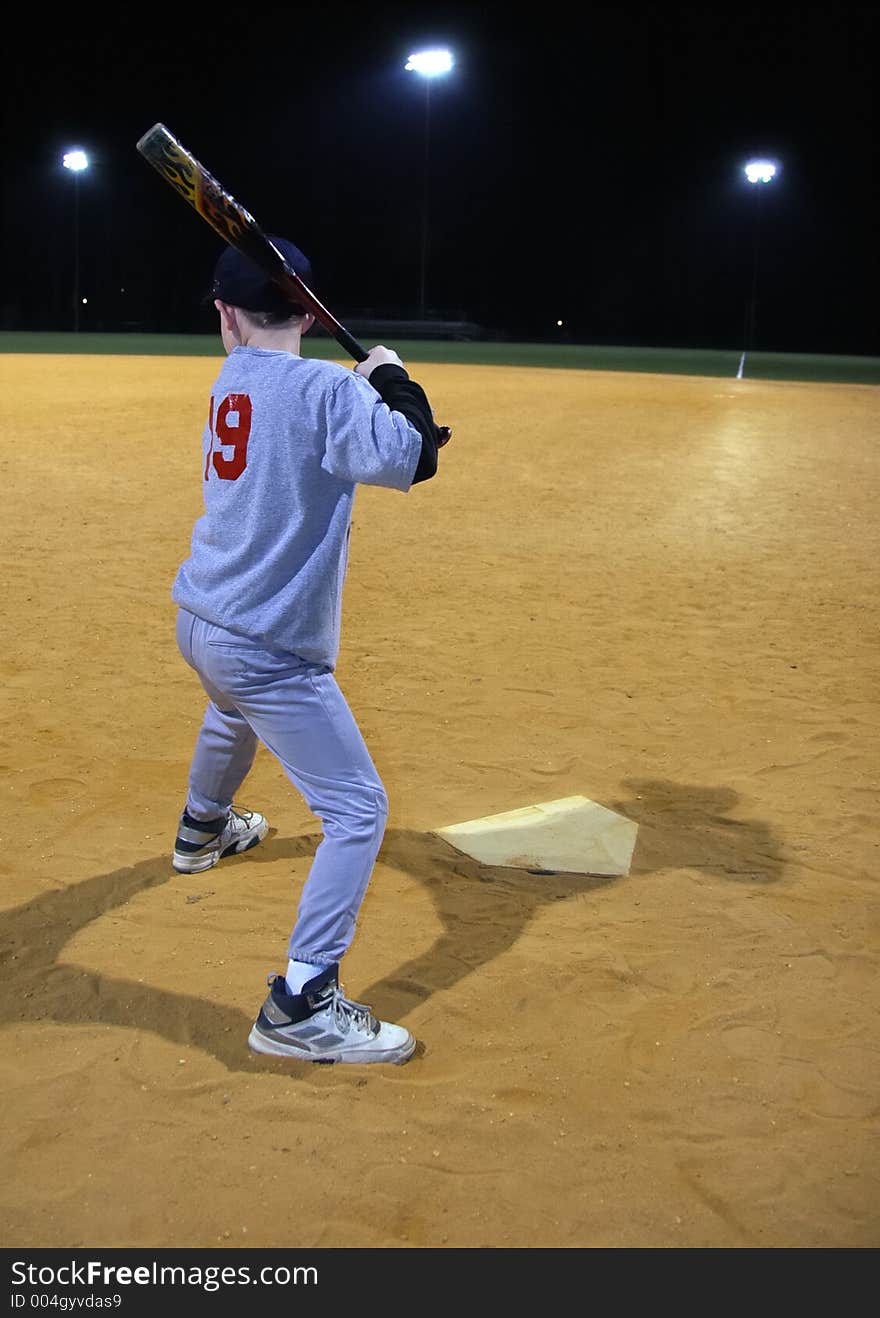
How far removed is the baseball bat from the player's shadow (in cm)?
171

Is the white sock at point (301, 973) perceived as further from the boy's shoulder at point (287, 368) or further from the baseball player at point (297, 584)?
the boy's shoulder at point (287, 368)

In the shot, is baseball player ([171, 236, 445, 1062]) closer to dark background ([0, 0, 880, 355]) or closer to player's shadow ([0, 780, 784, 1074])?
player's shadow ([0, 780, 784, 1074])

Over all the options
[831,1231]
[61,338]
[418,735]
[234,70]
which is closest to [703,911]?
[831,1231]

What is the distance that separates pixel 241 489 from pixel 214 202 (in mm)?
847

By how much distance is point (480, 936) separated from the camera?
3.97 metres

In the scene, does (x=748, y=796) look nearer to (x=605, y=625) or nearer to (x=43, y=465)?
(x=605, y=625)

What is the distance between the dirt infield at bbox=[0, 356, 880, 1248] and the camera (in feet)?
9.02

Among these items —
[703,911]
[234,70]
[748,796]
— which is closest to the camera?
[703,911]

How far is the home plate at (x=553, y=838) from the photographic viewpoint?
14.9ft

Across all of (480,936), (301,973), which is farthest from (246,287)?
(480,936)

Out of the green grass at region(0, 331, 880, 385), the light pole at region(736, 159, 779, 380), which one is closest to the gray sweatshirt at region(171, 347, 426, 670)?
the green grass at region(0, 331, 880, 385)

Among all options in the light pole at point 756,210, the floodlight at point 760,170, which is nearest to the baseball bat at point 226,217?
the light pole at point 756,210

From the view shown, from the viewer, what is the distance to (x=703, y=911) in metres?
4.18

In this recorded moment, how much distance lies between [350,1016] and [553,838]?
1.67m
